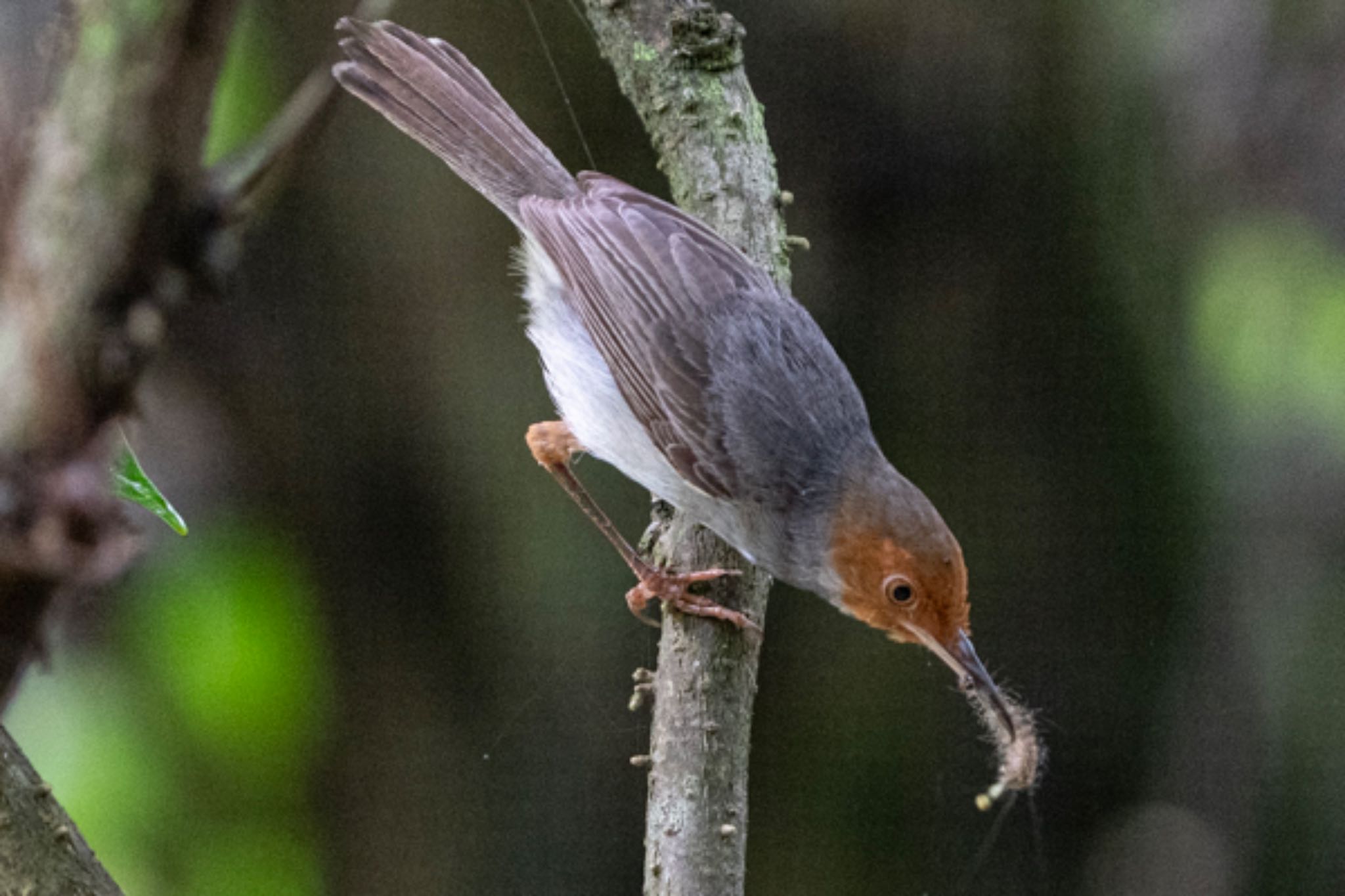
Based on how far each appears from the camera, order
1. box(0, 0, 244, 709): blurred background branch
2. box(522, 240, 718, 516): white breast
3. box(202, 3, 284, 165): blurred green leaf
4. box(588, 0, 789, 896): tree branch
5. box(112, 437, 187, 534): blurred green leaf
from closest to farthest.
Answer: box(0, 0, 244, 709): blurred background branch < box(202, 3, 284, 165): blurred green leaf < box(112, 437, 187, 534): blurred green leaf < box(588, 0, 789, 896): tree branch < box(522, 240, 718, 516): white breast

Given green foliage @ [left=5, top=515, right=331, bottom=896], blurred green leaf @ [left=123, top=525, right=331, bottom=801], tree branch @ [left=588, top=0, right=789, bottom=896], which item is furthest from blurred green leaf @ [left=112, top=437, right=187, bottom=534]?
tree branch @ [left=588, top=0, right=789, bottom=896]

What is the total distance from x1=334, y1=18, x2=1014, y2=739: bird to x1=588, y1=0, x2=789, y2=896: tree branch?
0.24ft

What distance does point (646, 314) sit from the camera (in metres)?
2.54

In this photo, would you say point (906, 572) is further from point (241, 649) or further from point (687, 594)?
point (241, 649)

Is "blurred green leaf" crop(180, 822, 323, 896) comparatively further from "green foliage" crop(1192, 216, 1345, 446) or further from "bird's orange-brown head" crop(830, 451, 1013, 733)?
"green foliage" crop(1192, 216, 1345, 446)

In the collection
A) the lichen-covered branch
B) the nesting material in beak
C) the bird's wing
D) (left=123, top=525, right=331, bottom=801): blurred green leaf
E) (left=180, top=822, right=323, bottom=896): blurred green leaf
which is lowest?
(left=180, top=822, right=323, bottom=896): blurred green leaf

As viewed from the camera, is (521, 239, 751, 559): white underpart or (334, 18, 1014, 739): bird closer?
(334, 18, 1014, 739): bird

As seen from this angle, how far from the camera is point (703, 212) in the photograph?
2.62 meters

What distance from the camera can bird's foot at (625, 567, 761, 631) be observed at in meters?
2.22

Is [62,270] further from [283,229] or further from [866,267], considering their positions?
[866,267]

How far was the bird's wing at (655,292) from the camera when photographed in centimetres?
246

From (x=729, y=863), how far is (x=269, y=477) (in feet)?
4.93

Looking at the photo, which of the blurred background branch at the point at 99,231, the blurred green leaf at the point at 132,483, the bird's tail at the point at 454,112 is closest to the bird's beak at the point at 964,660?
the bird's tail at the point at 454,112

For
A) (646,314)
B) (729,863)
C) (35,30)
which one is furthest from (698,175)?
(35,30)
